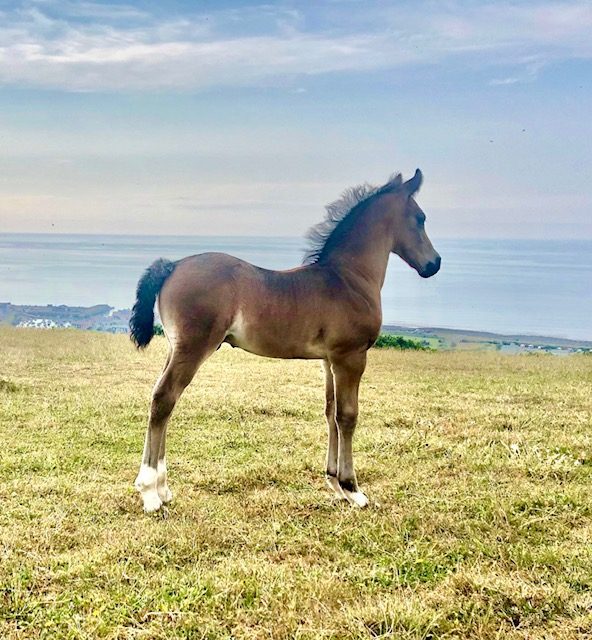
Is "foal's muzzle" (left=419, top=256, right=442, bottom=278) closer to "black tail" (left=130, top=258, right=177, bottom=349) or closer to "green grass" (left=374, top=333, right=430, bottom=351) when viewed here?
"black tail" (left=130, top=258, right=177, bottom=349)

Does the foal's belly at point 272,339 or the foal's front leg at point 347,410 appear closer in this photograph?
the foal's belly at point 272,339

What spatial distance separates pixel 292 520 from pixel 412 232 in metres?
2.53

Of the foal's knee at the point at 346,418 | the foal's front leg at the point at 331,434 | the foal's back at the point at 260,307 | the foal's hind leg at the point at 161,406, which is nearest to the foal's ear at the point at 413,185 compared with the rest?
the foal's back at the point at 260,307

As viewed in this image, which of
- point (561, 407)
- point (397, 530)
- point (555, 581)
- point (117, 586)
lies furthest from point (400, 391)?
point (117, 586)

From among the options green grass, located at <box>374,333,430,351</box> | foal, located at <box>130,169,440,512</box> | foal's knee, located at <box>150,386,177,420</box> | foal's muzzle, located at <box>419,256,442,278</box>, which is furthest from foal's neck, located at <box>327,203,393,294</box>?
green grass, located at <box>374,333,430,351</box>

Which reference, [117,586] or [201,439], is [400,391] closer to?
[201,439]

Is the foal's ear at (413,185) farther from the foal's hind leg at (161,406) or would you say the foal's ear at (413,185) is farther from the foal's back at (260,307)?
the foal's hind leg at (161,406)

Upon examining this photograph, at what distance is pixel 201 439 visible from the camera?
761 cm

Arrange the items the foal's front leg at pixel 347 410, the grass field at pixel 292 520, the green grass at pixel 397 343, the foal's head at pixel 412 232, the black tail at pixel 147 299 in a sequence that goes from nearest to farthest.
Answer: the grass field at pixel 292 520, the black tail at pixel 147 299, the foal's front leg at pixel 347 410, the foal's head at pixel 412 232, the green grass at pixel 397 343

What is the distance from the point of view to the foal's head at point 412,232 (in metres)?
5.69

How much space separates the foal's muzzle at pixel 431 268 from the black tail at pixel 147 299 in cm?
210

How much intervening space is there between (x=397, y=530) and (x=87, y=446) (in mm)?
3815

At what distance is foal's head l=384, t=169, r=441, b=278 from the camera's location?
5691 mm

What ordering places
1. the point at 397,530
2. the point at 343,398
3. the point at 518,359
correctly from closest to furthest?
the point at 397,530 < the point at 343,398 < the point at 518,359
